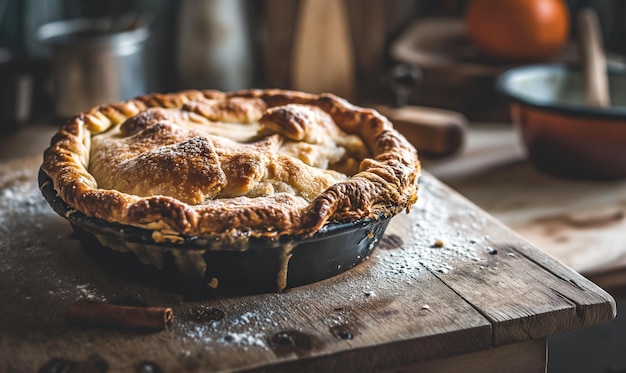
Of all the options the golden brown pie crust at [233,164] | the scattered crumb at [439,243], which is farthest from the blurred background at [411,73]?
the golden brown pie crust at [233,164]

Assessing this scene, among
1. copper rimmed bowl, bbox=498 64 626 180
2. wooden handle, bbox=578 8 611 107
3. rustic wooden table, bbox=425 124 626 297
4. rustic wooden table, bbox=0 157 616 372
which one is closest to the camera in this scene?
rustic wooden table, bbox=0 157 616 372

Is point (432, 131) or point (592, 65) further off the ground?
point (592, 65)

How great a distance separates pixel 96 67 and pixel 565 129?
147cm

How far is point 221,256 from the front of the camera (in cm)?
119

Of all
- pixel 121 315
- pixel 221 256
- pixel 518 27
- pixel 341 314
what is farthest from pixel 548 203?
pixel 121 315

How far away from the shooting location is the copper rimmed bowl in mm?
2020

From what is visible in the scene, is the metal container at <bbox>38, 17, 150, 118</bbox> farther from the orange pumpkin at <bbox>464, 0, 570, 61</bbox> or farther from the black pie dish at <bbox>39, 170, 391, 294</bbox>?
the black pie dish at <bbox>39, 170, 391, 294</bbox>

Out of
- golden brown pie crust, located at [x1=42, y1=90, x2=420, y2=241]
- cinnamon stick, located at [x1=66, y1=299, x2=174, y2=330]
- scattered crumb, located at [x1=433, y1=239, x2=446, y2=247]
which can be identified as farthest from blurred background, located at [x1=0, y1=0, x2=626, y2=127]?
cinnamon stick, located at [x1=66, y1=299, x2=174, y2=330]

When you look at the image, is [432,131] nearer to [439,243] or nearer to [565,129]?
[565,129]

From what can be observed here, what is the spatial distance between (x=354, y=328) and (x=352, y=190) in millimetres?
222

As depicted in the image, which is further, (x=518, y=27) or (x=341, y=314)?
(x=518, y=27)

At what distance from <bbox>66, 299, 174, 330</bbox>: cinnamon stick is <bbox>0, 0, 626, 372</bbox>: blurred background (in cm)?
98

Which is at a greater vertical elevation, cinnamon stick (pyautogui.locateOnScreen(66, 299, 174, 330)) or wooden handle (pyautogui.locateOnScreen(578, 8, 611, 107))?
wooden handle (pyautogui.locateOnScreen(578, 8, 611, 107))

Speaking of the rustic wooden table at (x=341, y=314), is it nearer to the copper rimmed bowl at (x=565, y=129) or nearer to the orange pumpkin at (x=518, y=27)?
the copper rimmed bowl at (x=565, y=129)
